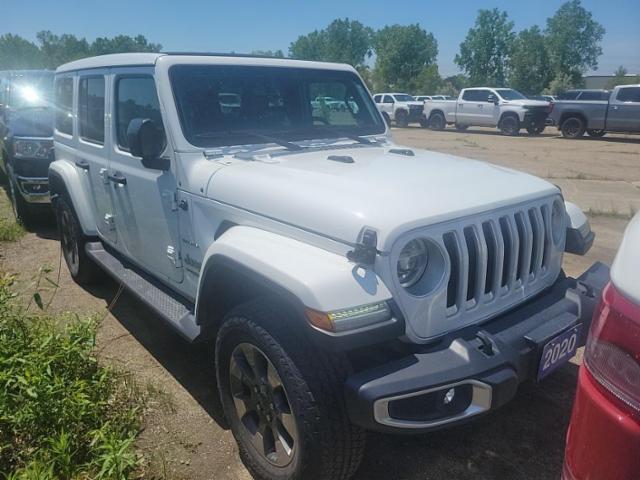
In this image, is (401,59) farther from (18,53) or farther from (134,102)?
(134,102)

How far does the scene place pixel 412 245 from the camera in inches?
88.0

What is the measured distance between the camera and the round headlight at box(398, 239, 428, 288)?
7.27 feet

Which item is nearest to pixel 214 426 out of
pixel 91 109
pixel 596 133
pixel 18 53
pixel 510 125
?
pixel 91 109

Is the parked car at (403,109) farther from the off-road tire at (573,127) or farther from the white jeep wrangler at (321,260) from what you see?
the white jeep wrangler at (321,260)

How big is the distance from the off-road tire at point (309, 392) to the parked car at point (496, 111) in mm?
22027

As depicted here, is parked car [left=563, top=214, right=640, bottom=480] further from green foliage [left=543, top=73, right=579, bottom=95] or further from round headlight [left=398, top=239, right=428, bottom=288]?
green foliage [left=543, top=73, right=579, bottom=95]

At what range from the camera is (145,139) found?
303 centimetres

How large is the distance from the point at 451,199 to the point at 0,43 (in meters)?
109

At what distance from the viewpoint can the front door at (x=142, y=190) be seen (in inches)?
128

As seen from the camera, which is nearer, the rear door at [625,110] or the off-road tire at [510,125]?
the rear door at [625,110]

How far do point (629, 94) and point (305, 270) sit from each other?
2008 centimetres

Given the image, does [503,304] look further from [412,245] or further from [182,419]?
[182,419]

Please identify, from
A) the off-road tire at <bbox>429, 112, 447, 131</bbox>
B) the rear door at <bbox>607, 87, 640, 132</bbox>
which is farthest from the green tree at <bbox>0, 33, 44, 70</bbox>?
the rear door at <bbox>607, 87, 640, 132</bbox>

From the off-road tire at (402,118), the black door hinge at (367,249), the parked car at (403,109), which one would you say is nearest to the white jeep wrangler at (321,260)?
the black door hinge at (367,249)
